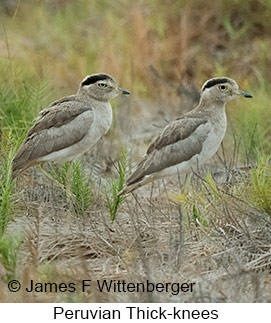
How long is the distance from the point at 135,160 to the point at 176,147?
55.0 inches

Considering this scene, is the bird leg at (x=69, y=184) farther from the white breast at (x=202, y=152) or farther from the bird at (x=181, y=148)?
the white breast at (x=202, y=152)

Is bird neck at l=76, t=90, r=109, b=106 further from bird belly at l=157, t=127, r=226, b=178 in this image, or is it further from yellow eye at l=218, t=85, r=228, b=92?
yellow eye at l=218, t=85, r=228, b=92

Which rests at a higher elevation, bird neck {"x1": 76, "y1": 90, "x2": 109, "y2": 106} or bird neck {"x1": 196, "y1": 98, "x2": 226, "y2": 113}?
bird neck {"x1": 76, "y1": 90, "x2": 109, "y2": 106}

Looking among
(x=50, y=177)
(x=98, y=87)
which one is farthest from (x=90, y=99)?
(x=50, y=177)

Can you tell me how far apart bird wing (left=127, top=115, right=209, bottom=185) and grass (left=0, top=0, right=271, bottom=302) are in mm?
191

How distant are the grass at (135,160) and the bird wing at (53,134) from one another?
120 mm

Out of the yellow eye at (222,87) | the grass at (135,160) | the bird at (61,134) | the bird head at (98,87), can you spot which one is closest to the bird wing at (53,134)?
the bird at (61,134)

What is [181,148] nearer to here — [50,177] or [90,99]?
[90,99]

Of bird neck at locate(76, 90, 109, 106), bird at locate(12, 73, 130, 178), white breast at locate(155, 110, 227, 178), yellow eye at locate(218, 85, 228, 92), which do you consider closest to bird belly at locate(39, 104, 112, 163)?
bird at locate(12, 73, 130, 178)

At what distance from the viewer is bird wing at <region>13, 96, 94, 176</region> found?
5363 mm

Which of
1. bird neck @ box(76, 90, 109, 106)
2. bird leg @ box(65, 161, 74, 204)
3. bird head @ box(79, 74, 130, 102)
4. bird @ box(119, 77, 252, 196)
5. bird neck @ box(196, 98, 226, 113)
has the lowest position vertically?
bird leg @ box(65, 161, 74, 204)

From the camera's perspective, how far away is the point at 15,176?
5340mm

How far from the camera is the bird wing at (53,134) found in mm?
5363
